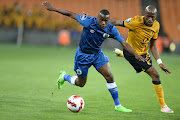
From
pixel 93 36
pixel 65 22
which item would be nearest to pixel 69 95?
pixel 93 36

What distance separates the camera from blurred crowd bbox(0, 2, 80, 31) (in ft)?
87.2

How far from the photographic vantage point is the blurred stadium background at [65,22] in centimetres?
2458

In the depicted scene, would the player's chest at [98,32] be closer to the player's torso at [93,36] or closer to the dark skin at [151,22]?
the player's torso at [93,36]

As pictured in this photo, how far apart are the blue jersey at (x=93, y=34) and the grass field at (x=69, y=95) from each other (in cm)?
126

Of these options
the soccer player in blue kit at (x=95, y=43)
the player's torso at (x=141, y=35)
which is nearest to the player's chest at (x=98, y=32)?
the soccer player in blue kit at (x=95, y=43)

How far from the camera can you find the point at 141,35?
7.74 m

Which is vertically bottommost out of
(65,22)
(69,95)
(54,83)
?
(69,95)

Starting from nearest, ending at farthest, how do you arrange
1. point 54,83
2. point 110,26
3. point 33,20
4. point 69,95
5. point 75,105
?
point 75,105 < point 110,26 < point 69,95 < point 54,83 < point 33,20

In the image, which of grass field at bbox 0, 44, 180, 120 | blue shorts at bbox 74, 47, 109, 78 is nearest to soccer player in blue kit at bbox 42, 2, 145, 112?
blue shorts at bbox 74, 47, 109, 78

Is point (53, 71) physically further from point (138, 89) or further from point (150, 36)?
point (150, 36)

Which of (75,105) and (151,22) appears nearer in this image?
(75,105)

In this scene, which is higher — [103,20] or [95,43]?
[103,20]

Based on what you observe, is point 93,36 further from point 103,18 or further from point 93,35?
point 103,18

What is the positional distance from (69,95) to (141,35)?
2409 millimetres
